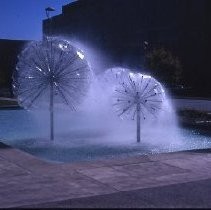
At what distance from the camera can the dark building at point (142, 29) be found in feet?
187

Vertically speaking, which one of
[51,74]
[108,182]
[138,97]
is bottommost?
[108,182]

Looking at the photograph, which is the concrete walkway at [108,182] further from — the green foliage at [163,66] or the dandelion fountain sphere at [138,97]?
the green foliage at [163,66]

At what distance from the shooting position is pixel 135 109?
590 inches

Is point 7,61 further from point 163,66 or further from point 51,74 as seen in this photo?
point 51,74

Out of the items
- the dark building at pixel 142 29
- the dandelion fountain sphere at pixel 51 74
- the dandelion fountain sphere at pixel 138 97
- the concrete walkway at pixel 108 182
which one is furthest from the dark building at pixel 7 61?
the concrete walkway at pixel 108 182

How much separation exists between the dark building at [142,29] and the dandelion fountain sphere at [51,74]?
34.6 m

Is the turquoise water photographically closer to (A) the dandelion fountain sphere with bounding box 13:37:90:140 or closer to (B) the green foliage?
(A) the dandelion fountain sphere with bounding box 13:37:90:140

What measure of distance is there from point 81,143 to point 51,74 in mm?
2097

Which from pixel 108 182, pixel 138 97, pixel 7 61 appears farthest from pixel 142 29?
pixel 108 182

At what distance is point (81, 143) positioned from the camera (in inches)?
565

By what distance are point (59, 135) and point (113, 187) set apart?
27.6ft

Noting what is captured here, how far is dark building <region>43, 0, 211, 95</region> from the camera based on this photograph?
5712 cm

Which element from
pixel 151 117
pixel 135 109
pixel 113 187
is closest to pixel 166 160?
pixel 113 187

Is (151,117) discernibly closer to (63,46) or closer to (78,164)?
(63,46)
